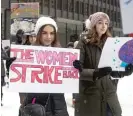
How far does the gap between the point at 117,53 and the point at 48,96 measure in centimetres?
67

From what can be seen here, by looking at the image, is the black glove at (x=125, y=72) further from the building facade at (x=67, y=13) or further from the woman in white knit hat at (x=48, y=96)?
the building facade at (x=67, y=13)

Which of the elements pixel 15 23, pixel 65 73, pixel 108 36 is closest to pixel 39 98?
pixel 65 73

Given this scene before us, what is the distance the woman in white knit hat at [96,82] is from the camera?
351cm

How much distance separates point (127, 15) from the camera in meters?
3.30

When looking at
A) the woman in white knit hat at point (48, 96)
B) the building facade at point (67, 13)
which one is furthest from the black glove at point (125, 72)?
the building facade at point (67, 13)

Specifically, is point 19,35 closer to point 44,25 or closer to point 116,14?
point 44,25

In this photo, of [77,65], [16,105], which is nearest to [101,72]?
[77,65]

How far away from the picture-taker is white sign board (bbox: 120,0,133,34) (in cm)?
327

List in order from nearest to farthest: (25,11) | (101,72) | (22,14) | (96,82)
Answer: (101,72) → (96,82) → (25,11) → (22,14)

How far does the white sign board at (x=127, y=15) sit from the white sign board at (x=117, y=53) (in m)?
0.13

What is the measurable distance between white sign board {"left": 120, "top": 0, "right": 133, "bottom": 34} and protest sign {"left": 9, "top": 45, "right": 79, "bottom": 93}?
0.45 metres

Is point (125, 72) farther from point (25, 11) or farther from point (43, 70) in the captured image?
point (25, 11)

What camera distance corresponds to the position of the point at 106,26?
3564 millimetres

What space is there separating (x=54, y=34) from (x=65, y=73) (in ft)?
1.08
